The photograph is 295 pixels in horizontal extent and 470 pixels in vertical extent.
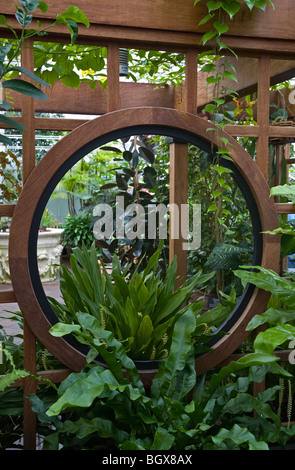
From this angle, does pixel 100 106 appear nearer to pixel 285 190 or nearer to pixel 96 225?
pixel 96 225

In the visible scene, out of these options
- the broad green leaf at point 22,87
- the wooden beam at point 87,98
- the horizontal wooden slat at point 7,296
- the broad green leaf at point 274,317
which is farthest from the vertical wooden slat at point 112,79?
the wooden beam at point 87,98

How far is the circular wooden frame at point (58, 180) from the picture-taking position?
153cm

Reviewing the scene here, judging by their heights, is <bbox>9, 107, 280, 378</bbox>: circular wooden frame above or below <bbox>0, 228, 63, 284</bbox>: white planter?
above

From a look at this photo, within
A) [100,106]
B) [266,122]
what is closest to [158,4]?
[266,122]

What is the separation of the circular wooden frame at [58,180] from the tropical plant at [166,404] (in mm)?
140

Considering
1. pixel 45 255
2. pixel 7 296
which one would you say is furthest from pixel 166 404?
pixel 45 255

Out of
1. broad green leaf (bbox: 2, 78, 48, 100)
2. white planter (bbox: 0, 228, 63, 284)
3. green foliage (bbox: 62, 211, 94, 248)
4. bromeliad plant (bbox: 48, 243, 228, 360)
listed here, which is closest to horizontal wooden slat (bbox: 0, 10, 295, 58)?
broad green leaf (bbox: 2, 78, 48, 100)

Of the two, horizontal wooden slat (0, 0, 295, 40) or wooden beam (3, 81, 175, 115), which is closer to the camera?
horizontal wooden slat (0, 0, 295, 40)

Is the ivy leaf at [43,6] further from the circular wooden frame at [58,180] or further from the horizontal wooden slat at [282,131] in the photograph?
the horizontal wooden slat at [282,131]

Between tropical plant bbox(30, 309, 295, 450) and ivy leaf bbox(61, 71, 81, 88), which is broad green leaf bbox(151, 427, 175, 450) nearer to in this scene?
tropical plant bbox(30, 309, 295, 450)

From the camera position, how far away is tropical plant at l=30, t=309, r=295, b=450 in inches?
52.4

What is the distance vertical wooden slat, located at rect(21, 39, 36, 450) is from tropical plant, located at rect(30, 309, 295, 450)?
64 mm

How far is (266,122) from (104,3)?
704mm

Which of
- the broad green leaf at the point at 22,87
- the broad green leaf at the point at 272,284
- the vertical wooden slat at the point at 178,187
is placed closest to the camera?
the broad green leaf at the point at 22,87
